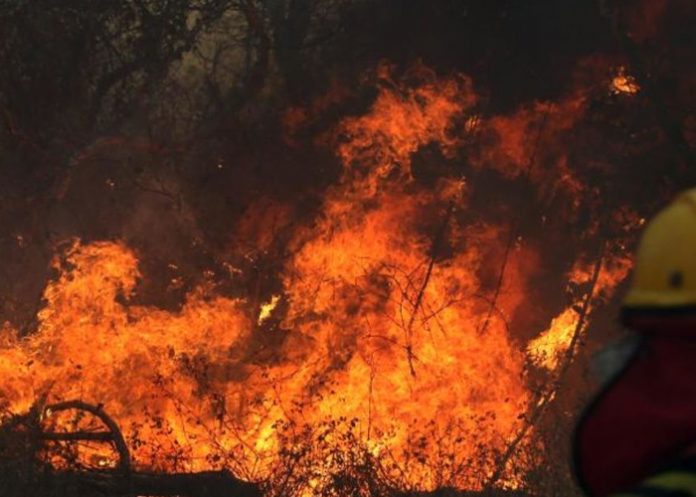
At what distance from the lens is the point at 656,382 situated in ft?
4.36

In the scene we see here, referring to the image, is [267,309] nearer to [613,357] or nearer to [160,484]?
[160,484]

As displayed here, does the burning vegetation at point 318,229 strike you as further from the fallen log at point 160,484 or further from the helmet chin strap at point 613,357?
the helmet chin strap at point 613,357

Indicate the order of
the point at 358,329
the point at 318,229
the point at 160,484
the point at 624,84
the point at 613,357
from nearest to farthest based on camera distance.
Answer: the point at 613,357, the point at 160,484, the point at 358,329, the point at 624,84, the point at 318,229

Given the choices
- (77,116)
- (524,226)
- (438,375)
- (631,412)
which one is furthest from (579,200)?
(631,412)

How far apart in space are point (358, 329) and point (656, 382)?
894 centimetres

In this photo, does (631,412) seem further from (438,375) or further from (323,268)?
(323,268)

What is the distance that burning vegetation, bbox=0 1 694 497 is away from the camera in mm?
9547

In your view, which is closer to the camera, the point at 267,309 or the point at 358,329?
the point at 358,329

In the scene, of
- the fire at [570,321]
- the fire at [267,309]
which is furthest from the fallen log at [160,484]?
the fire at [570,321]

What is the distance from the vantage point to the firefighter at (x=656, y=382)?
126cm

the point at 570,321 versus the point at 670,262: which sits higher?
the point at 570,321

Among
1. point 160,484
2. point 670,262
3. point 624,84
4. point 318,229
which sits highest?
point 624,84

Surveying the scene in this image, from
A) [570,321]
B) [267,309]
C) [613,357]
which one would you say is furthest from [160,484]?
[613,357]

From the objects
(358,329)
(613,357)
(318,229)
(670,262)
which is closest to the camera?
(670,262)
